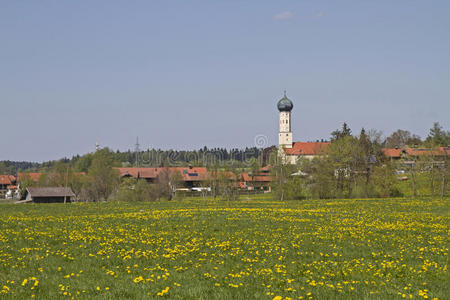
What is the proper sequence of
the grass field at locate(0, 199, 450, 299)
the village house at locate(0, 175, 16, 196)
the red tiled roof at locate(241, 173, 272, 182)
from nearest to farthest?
the grass field at locate(0, 199, 450, 299), the red tiled roof at locate(241, 173, 272, 182), the village house at locate(0, 175, 16, 196)

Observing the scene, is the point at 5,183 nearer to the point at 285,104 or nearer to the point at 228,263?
the point at 285,104

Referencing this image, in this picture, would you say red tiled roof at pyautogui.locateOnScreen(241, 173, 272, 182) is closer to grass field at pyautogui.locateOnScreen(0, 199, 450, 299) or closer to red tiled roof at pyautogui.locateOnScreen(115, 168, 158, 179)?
red tiled roof at pyautogui.locateOnScreen(115, 168, 158, 179)

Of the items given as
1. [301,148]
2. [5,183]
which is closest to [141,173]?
[301,148]

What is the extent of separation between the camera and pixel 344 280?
48.0 feet

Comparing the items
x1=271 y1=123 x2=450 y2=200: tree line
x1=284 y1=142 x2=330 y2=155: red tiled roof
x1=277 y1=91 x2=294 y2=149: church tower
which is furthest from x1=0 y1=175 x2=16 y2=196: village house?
x1=271 y1=123 x2=450 y2=200: tree line

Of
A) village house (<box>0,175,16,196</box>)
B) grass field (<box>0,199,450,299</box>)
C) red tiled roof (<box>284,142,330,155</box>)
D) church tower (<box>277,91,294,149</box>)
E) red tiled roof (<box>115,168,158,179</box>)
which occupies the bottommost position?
grass field (<box>0,199,450,299</box>)

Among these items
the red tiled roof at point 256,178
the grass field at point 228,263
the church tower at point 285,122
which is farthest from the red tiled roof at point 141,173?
the grass field at point 228,263

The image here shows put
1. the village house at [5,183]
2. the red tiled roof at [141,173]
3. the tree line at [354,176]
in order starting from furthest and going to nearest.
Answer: the village house at [5,183] → the red tiled roof at [141,173] → the tree line at [354,176]

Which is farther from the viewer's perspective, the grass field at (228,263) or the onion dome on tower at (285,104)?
the onion dome on tower at (285,104)

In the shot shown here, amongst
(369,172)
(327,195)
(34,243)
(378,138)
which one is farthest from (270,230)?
(378,138)

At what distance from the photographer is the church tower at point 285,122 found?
181 m

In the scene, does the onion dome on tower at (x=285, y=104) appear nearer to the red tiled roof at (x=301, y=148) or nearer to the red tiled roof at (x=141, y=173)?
the red tiled roof at (x=301, y=148)

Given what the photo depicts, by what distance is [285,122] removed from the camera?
182m

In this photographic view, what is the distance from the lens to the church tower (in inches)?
7131
